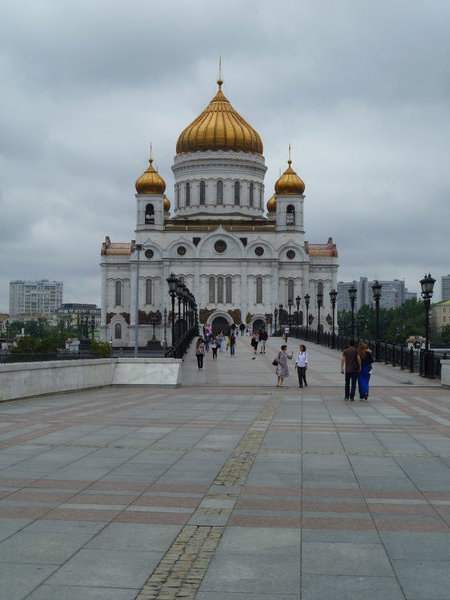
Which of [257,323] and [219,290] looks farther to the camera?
[219,290]

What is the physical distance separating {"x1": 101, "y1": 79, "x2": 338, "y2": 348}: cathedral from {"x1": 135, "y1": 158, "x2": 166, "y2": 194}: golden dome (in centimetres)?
12

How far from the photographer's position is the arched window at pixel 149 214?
10069 cm

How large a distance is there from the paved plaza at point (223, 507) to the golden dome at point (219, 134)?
87.6 m

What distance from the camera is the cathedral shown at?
321 ft

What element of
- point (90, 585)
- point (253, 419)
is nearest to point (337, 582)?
point (90, 585)

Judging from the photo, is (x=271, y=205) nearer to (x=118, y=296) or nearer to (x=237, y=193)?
(x=237, y=193)

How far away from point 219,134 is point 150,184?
401 inches

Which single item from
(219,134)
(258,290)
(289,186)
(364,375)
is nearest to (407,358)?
(364,375)

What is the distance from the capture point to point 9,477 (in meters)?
8.78

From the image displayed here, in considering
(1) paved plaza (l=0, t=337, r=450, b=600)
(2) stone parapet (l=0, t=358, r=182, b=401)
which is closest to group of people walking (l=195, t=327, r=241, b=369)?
(2) stone parapet (l=0, t=358, r=182, b=401)

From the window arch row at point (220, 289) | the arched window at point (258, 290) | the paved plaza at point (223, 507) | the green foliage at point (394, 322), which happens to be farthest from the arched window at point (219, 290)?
the paved plaza at point (223, 507)

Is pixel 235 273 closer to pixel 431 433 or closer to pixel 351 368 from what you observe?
pixel 351 368

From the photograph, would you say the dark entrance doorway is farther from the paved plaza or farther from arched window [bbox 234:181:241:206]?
the paved plaza

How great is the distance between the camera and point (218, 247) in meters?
98.5
